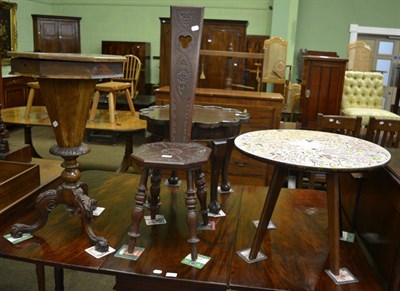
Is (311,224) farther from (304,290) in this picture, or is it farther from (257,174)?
(257,174)

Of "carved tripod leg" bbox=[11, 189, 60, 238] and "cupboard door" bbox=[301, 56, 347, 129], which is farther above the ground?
"cupboard door" bbox=[301, 56, 347, 129]

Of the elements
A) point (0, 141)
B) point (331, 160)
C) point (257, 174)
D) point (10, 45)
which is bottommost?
point (257, 174)

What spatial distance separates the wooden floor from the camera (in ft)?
4.88

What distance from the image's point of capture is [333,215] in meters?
1.48

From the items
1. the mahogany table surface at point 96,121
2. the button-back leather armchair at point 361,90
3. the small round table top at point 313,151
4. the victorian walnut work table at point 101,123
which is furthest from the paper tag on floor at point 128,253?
the button-back leather armchair at point 361,90

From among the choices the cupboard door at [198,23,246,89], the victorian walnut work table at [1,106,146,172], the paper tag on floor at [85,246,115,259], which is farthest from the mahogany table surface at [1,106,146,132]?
the paper tag on floor at [85,246,115,259]

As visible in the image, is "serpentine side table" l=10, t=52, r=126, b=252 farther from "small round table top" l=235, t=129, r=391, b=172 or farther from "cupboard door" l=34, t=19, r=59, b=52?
"cupboard door" l=34, t=19, r=59, b=52

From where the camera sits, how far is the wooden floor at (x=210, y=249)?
149cm

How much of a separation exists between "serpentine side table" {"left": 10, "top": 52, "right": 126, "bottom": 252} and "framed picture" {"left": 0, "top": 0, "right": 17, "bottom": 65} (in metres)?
5.57

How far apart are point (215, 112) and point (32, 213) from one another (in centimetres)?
118

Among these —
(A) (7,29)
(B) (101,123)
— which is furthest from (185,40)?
(A) (7,29)

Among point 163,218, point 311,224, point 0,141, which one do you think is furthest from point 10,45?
point 311,224

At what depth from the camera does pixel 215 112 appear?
7.63 ft

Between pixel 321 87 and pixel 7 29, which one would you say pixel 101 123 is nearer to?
pixel 321 87
